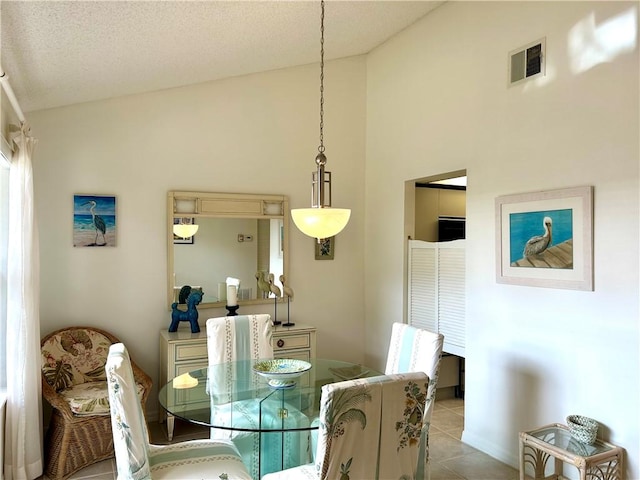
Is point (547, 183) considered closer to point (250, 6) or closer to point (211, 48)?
point (250, 6)

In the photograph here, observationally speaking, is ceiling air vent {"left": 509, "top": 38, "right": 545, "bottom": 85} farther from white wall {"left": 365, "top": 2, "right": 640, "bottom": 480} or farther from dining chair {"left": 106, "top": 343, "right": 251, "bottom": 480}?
dining chair {"left": 106, "top": 343, "right": 251, "bottom": 480}

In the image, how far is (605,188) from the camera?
257 centimetres

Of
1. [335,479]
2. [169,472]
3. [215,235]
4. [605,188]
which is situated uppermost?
[605,188]

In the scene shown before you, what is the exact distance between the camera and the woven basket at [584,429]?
251 cm

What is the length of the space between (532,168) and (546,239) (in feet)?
1.56

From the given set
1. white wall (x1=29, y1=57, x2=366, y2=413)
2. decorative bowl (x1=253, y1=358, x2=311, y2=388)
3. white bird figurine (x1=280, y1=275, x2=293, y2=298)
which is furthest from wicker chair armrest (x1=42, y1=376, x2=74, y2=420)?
white bird figurine (x1=280, y1=275, x2=293, y2=298)

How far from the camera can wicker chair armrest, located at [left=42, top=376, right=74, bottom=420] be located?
9.78ft

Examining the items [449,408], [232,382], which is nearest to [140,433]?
[232,382]

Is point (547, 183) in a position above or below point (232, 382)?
above

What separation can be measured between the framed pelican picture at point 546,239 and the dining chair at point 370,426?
1.43 meters

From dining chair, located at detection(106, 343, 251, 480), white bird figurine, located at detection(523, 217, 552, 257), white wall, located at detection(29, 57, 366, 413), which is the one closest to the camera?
dining chair, located at detection(106, 343, 251, 480)

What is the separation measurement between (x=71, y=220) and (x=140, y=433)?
2224mm

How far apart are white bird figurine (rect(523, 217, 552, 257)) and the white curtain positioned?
3.13 meters

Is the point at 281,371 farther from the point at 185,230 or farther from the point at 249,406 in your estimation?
the point at 185,230
